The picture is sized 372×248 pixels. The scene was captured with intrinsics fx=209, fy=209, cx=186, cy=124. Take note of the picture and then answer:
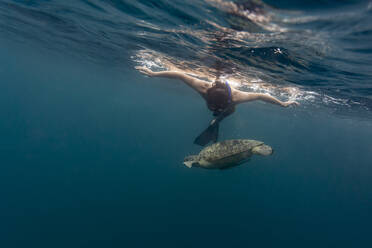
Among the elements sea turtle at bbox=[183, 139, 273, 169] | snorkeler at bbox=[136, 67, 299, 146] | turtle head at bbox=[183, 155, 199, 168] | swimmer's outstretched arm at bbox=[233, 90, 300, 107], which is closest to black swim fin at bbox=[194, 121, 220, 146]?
snorkeler at bbox=[136, 67, 299, 146]

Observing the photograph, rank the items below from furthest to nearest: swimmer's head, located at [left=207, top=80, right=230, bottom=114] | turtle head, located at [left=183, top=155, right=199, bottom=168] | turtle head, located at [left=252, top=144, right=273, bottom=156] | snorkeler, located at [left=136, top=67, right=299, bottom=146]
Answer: swimmer's head, located at [left=207, top=80, right=230, bottom=114], snorkeler, located at [left=136, top=67, right=299, bottom=146], turtle head, located at [left=183, top=155, right=199, bottom=168], turtle head, located at [left=252, top=144, right=273, bottom=156]

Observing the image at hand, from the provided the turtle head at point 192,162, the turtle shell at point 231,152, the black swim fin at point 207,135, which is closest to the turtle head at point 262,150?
the turtle shell at point 231,152

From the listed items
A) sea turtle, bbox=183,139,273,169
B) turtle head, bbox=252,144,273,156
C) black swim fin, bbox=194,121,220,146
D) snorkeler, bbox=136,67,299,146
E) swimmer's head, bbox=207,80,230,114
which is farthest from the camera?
swimmer's head, bbox=207,80,230,114

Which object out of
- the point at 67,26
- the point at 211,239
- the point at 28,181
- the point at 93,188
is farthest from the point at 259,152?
the point at 28,181

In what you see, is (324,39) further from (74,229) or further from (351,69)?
(74,229)

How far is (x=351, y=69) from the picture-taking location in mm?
9977

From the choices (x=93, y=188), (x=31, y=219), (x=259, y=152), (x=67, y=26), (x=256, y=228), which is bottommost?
(x=93, y=188)

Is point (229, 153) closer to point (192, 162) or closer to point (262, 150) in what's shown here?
point (262, 150)

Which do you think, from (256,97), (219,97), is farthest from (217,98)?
(256,97)

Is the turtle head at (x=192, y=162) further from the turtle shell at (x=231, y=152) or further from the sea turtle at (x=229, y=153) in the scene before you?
the turtle shell at (x=231, y=152)

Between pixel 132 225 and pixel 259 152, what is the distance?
20.9 m

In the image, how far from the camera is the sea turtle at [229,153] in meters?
3.91

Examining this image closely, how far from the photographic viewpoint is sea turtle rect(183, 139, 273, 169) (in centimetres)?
391

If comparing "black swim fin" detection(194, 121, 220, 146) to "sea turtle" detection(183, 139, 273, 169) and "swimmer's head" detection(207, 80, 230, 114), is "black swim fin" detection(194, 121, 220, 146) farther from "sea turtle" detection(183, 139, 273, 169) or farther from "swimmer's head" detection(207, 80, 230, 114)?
"swimmer's head" detection(207, 80, 230, 114)
